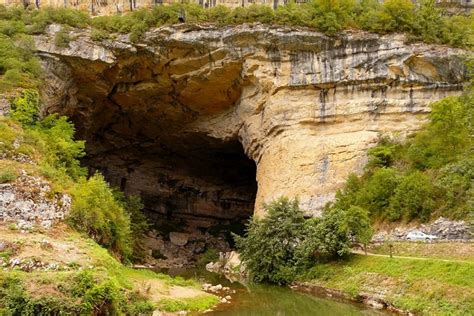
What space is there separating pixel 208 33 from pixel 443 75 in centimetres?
1783

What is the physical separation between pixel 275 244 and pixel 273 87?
15744mm

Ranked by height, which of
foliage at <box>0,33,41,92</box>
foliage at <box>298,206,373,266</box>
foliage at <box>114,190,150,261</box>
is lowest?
foliage at <box>114,190,150,261</box>

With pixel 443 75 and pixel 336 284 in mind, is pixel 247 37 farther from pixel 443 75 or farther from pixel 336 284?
pixel 336 284

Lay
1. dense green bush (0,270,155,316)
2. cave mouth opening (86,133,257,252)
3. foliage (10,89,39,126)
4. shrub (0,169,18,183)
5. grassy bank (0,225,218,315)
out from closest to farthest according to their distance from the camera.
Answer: dense green bush (0,270,155,316)
grassy bank (0,225,218,315)
shrub (0,169,18,183)
foliage (10,89,39,126)
cave mouth opening (86,133,257,252)

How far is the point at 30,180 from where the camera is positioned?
2373 centimetres

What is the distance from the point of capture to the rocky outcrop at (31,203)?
2158 cm

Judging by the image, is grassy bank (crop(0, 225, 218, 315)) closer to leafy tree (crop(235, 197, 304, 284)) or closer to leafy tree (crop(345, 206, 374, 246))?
leafy tree (crop(235, 197, 304, 284))

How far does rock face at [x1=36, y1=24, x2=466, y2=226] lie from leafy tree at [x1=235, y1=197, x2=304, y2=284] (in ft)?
19.2

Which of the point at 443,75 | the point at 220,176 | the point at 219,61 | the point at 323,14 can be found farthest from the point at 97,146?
the point at 443,75

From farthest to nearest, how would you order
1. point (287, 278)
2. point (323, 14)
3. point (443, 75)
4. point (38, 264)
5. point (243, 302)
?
point (323, 14), point (443, 75), point (287, 278), point (243, 302), point (38, 264)

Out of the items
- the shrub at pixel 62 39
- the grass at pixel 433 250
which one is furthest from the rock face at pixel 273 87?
the grass at pixel 433 250

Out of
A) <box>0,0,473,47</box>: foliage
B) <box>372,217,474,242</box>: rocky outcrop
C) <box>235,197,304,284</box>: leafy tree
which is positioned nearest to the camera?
<box>372,217,474,242</box>: rocky outcrop

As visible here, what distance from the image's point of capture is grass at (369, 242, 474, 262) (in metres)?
20.1

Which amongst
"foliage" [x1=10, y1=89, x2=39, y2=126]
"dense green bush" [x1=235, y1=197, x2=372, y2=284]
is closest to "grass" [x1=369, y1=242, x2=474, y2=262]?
"dense green bush" [x1=235, y1=197, x2=372, y2=284]
